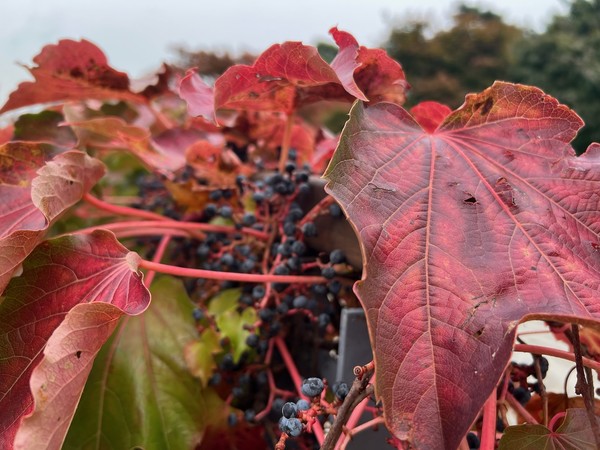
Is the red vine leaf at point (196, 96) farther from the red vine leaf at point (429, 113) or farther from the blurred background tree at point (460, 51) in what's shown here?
the blurred background tree at point (460, 51)

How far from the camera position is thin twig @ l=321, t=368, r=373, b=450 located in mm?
295

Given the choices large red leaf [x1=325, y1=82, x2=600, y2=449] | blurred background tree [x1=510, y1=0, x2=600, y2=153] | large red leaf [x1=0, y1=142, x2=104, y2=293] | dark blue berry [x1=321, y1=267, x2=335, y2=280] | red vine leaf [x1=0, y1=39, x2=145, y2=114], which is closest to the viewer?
large red leaf [x1=325, y1=82, x2=600, y2=449]

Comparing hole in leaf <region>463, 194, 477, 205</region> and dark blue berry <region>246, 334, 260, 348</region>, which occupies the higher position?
hole in leaf <region>463, 194, 477, 205</region>

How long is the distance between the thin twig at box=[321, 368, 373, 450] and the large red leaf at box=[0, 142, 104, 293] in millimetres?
241

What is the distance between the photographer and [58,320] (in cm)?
39

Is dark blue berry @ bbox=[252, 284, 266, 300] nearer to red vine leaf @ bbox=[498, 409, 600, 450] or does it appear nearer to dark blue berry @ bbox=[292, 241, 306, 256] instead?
dark blue berry @ bbox=[292, 241, 306, 256]

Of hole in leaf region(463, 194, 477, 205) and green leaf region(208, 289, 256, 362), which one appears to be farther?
green leaf region(208, 289, 256, 362)

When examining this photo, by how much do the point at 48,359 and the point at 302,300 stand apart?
0.24 metres

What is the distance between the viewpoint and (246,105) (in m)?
0.50

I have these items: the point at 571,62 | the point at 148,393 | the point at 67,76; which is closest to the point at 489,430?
the point at 148,393

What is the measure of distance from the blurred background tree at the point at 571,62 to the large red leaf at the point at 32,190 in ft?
27.9

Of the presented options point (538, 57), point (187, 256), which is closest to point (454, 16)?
point (538, 57)

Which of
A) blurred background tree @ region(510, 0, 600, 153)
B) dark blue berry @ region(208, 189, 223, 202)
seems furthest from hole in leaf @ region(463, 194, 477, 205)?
blurred background tree @ region(510, 0, 600, 153)

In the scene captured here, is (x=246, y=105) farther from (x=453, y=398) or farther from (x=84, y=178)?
(x=453, y=398)
